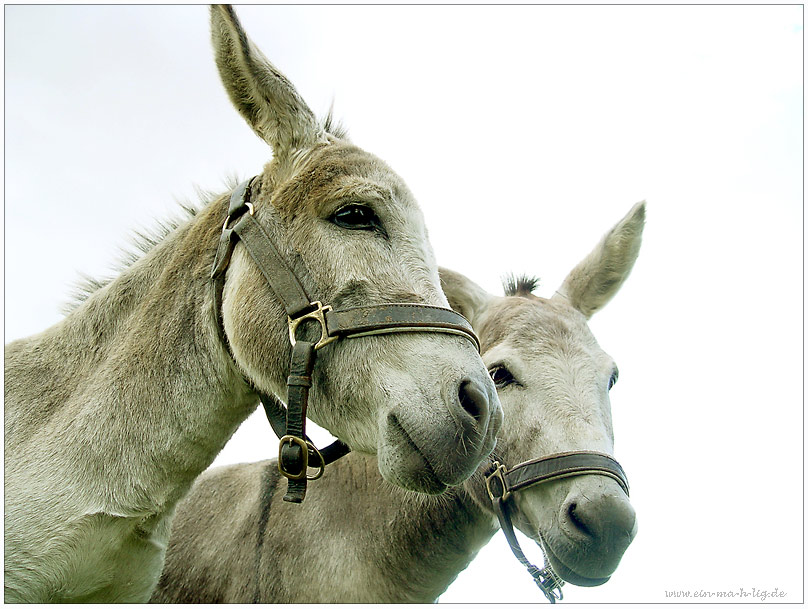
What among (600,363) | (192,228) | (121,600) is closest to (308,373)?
(192,228)

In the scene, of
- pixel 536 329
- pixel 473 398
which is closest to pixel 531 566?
pixel 536 329

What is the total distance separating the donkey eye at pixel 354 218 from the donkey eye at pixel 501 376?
5.09 feet

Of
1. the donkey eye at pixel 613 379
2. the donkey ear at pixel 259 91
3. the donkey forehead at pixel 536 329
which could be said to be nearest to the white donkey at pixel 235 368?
the donkey ear at pixel 259 91

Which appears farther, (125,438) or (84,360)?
(84,360)

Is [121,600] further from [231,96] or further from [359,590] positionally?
[231,96]

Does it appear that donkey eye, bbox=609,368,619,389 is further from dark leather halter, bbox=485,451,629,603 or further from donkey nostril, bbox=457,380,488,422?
donkey nostril, bbox=457,380,488,422

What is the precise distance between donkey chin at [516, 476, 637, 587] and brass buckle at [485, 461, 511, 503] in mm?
298

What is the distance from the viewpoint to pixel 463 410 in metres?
2.54

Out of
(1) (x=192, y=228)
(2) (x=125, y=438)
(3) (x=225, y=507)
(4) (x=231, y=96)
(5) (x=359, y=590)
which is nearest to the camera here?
(2) (x=125, y=438)

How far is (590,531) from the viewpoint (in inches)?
136

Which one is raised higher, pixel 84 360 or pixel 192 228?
pixel 192 228

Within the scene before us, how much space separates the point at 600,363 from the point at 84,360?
2997mm

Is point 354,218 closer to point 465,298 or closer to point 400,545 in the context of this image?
point 400,545

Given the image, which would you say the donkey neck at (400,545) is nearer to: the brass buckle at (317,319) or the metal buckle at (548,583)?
the metal buckle at (548,583)
